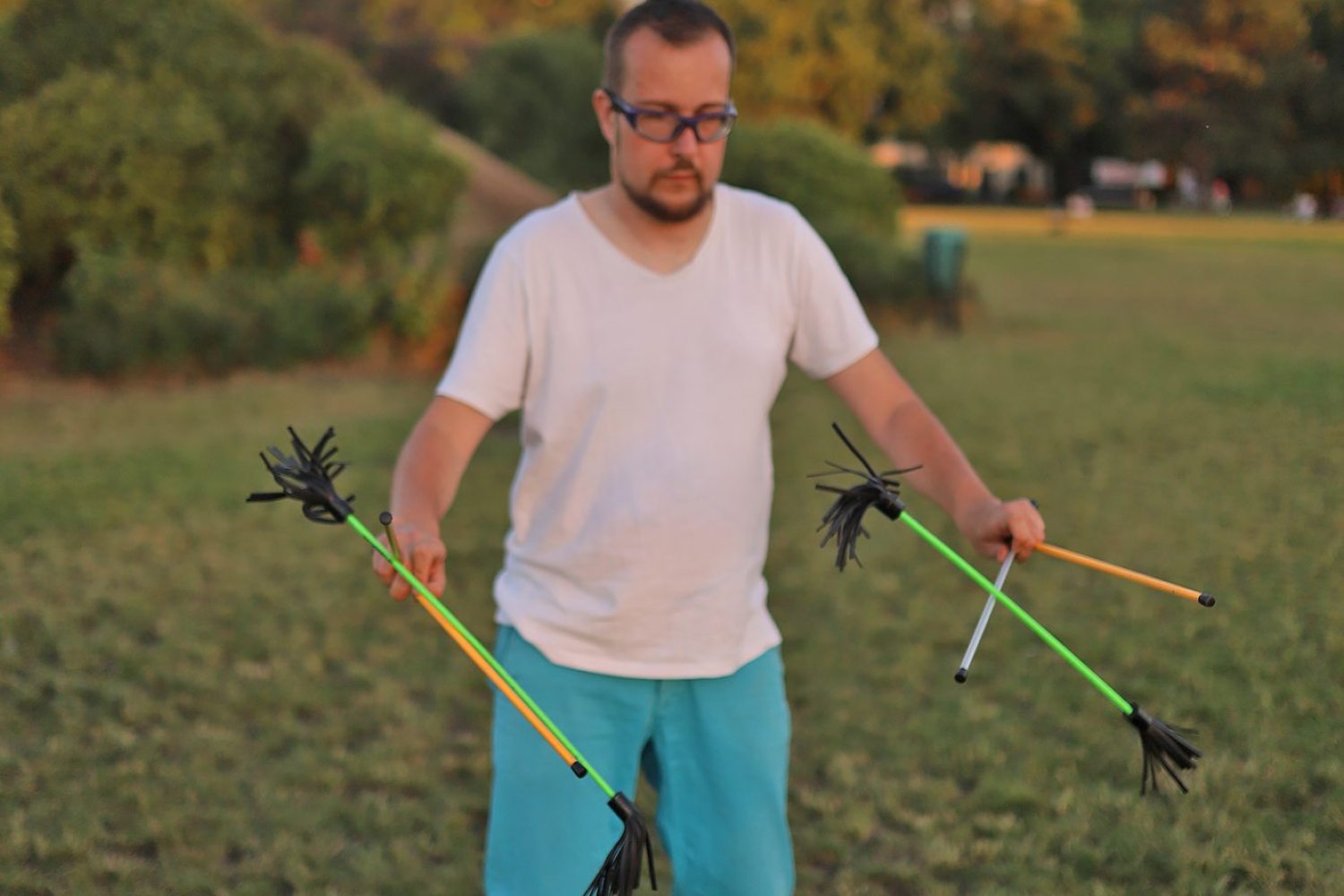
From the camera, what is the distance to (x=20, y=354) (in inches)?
482

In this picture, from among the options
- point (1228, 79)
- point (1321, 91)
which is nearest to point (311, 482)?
point (1321, 91)

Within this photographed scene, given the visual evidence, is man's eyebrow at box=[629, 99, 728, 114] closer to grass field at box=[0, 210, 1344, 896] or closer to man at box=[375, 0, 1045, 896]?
man at box=[375, 0, 1045, 896]

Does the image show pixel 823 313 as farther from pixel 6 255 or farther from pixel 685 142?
pixel 6 255

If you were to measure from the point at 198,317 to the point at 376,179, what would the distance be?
1862mm

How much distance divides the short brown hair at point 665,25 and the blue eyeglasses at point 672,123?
0.27 ft

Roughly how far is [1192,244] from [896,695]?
29.3m

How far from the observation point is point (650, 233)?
2.88 meters

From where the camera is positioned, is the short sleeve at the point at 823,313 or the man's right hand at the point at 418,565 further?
the short sleeve at the point at 823,313

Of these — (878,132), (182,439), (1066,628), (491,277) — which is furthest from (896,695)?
(878,132)

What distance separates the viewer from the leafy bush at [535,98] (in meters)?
25.9

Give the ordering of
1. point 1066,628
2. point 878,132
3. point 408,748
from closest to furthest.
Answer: point 408,748
point 1066,628
point 878,132

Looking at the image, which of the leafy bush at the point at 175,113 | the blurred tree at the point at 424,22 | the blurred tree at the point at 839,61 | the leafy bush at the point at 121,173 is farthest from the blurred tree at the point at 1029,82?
the leafy bush at the point at 121,173

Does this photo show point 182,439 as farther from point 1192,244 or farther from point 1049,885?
point 1192,244

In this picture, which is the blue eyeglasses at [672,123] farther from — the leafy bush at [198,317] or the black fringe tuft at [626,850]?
the leafy bush at [198,317]
